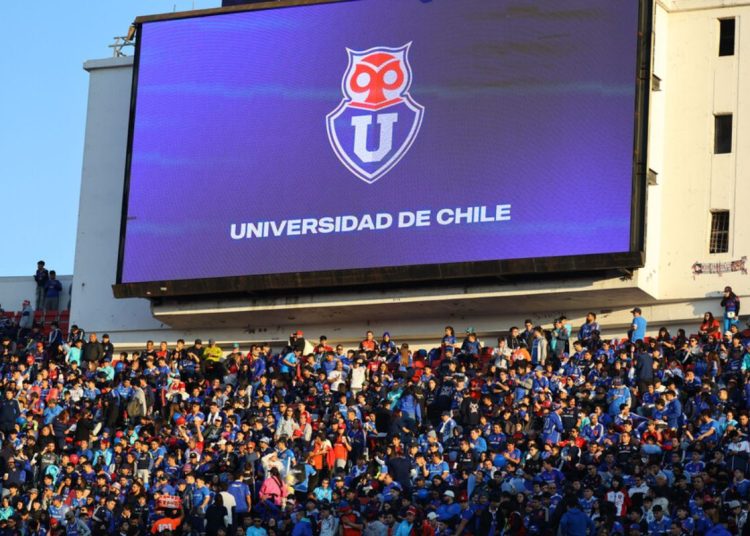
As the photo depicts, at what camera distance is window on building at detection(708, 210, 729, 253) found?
1309 inches

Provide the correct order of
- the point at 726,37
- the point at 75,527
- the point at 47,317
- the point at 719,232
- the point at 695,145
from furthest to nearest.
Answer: the point at 47,317 → the point at 726,37 → the point at 695,145 → the point at 719,232 → the point at 75,527

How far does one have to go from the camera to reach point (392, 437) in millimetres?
29141

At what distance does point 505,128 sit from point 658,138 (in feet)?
8.20

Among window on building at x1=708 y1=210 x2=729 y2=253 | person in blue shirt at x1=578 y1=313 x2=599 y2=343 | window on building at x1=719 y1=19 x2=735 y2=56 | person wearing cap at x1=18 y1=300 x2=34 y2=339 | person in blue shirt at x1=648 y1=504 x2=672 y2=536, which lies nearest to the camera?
person in blue shirt at x1=648 y1=504 x2=672 y2=536

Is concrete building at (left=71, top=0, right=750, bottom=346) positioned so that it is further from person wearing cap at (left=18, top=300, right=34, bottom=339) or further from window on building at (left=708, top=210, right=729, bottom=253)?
person wearing cap at (left=18, top=300, right=34, bottom=339)

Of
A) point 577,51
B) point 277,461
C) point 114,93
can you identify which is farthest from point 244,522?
point 114,93

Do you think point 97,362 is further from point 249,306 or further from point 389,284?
point 389,284

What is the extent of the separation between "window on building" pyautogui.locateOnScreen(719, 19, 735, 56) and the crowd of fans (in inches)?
172

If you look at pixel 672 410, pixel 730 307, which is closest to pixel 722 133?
pixel 730 307

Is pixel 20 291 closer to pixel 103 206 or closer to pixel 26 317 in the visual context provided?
pixel 26 317

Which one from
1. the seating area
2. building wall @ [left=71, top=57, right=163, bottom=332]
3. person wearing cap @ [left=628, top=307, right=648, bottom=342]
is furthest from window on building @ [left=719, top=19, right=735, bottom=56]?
the seating area

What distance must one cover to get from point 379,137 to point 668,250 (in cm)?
517

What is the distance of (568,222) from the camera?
3281 cm

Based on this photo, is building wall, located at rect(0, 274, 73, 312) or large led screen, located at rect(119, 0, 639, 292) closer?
large led screen, located at rect(119, 0, 639, 292)
